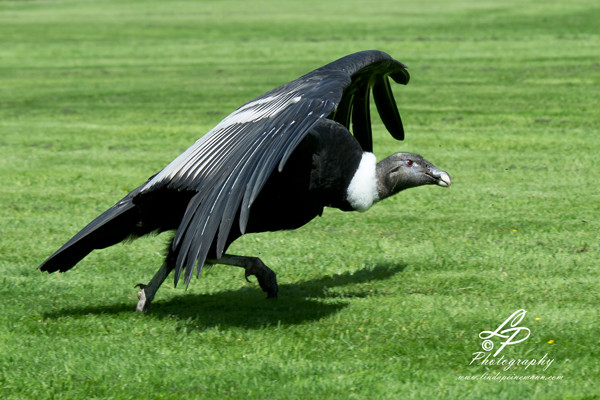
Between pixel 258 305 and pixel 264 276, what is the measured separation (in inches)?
7.8

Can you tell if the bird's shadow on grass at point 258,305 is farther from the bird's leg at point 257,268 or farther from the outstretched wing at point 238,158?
the outstretched wing at point 238,158

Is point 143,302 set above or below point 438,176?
below

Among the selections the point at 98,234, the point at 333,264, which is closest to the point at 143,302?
the point at 98,234

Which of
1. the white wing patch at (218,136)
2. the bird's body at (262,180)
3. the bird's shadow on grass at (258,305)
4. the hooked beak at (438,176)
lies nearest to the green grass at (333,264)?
the bird's shadow on grass at (258,305)

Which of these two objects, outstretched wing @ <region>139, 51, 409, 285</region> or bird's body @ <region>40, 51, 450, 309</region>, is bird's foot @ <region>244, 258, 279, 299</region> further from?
outstretched wing @ <region>139, 51, 409, 285</region>

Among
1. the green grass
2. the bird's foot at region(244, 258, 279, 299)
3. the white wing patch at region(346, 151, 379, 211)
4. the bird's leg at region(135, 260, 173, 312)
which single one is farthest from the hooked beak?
the bird's leg at region(135, 260, 173, 312)

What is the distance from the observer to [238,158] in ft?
17.7

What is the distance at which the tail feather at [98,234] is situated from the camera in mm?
5973

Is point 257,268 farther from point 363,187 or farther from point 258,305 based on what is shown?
point 363,187

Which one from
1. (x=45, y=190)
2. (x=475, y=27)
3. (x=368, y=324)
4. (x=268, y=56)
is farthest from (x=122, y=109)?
(x=475, y=27)

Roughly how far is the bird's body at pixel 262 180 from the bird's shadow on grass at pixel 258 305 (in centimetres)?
20

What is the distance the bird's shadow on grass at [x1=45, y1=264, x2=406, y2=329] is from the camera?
5.93 metres

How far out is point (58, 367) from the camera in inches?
Result: 199

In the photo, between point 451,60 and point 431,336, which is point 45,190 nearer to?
point 431,336
